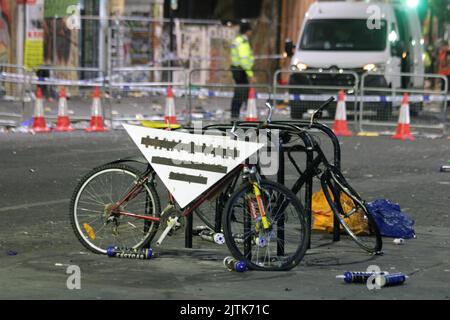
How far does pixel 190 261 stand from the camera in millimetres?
8938

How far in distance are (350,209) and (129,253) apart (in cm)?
212

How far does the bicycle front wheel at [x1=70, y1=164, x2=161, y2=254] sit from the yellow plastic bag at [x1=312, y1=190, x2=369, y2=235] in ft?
5.95

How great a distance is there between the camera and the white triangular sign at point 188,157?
866 centimetres

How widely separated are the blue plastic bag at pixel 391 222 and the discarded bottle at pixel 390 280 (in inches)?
82.1

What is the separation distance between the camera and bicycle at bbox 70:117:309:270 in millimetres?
8570

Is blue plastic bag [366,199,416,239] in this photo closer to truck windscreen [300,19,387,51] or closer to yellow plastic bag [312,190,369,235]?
yellow plastic bag [312,190,369,235]

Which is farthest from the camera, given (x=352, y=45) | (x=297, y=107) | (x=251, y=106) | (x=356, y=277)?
(x=352, y=45)

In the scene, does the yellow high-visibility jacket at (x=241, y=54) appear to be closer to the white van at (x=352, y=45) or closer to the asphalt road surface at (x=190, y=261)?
the white van at (x=352, y=45)

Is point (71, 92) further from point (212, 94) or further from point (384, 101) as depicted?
point (384, 101)

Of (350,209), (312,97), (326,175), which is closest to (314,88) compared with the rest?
(312,97)

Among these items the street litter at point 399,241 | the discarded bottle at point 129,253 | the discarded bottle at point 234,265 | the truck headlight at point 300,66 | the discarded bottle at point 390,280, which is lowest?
the street litter at point 399,241

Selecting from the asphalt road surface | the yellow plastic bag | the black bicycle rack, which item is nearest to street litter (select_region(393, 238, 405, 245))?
the asphalt road surface

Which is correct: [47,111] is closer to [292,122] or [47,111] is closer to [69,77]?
[69,77]

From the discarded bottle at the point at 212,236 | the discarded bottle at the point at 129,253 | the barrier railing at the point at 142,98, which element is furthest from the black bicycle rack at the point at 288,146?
the barrier railing at the point at 142,98
